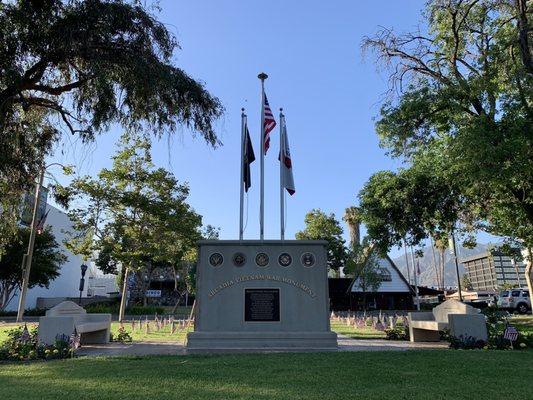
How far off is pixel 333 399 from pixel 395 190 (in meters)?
15.8

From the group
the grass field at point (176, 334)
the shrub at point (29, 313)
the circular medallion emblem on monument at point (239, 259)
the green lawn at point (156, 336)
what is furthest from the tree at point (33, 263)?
the circular medallion emblem on monument at point (239, 259)

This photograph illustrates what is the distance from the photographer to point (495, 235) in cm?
2183

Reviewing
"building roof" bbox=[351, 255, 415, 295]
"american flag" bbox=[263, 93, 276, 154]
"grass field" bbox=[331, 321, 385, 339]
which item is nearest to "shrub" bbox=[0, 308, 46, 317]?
"grass field" bbox=[331, 321, 385, 339]

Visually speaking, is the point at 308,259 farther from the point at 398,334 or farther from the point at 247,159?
the point at 398,334

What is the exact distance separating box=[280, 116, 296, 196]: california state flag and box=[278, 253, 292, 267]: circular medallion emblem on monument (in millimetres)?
2194

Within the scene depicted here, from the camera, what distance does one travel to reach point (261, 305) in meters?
12.9

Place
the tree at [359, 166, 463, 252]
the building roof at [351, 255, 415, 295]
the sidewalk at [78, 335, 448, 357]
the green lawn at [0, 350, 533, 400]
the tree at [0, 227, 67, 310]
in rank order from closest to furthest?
1. the green lawn at [0, 350, 533, 400]
2. the sidewalk at [78, 335, 448, 357]
3. the tree at [359, 166, 463, 252]
4. the tree at [0, 227, 67, 310]
5. the building roof at [351, 255, 415, 295]

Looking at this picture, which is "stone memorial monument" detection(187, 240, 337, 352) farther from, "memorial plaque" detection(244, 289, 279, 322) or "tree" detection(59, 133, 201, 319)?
"tree" detection(59, 133, 201, 319)

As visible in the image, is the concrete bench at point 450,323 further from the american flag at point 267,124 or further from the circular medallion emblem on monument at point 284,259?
the american flag at point 267,124

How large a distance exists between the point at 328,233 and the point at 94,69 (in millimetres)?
45867

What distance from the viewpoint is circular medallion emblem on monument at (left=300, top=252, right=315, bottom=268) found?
13.2 metres

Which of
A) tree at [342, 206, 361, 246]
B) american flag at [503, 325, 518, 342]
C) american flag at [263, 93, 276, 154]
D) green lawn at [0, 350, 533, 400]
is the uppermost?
tree at [342, 206, 361, 246]

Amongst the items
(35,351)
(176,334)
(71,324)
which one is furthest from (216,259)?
(176,334)

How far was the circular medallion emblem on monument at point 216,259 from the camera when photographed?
43.3 feet
